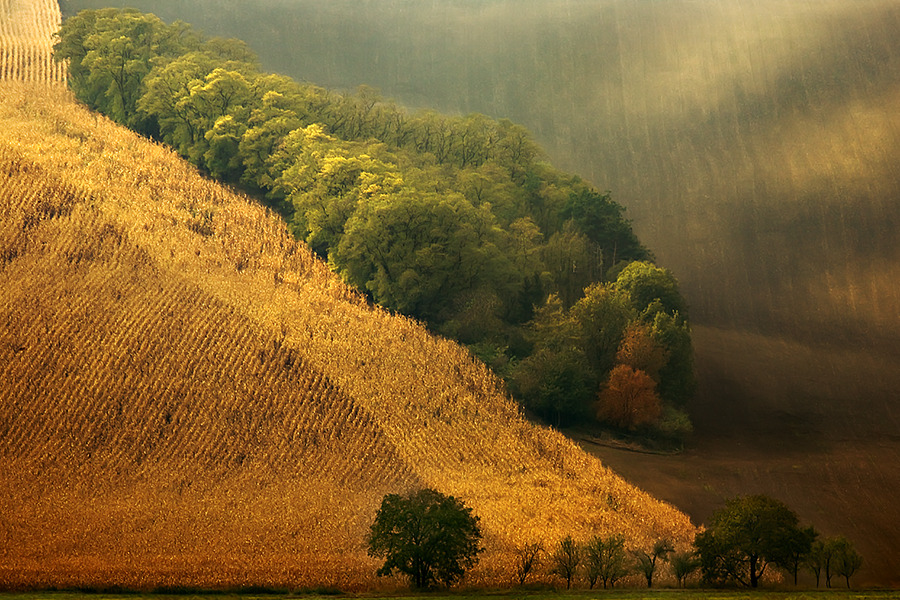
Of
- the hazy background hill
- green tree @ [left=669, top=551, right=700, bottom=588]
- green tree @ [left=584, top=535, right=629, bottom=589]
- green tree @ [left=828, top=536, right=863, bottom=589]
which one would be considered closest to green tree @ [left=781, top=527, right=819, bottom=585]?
green tree @ [left=828, top=536, right=863, bottom=589]

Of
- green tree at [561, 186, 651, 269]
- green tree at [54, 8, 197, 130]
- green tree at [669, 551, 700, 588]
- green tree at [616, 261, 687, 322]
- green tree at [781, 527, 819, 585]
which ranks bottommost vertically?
green tree at [669, 551, 700, 588]

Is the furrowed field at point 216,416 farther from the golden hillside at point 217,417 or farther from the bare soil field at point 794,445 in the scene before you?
the bare soil field at point 794,445

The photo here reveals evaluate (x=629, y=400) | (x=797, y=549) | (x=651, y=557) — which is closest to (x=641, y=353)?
(x=629, y=400)

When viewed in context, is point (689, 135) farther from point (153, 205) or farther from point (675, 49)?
point (153, 205)

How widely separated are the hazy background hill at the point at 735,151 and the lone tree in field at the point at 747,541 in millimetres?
14597

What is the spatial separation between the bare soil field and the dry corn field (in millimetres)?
79033

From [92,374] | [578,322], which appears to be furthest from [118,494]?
[578,322]

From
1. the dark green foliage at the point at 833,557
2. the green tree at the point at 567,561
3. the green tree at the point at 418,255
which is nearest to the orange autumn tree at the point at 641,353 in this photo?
the green tree at the point at 418,255

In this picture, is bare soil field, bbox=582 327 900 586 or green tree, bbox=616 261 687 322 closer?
bare soil field, bbox=582 327 900 586

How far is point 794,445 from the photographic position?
6831 centimetres

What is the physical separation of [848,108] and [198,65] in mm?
82824

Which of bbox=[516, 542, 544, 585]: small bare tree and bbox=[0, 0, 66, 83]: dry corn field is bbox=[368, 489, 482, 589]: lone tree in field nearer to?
bbox=[516, 542, 544, 585]: small bare tree

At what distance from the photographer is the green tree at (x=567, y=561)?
127ft

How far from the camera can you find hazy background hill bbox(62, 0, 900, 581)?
70812 millimetres
